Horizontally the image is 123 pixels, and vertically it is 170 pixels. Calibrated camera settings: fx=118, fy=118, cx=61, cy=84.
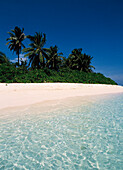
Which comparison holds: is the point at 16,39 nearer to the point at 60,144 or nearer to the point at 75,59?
the point at 75,59

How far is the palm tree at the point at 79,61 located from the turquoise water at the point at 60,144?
27.5 m

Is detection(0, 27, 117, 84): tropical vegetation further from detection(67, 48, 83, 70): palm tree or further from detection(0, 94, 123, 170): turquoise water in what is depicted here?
detection(0, 94, 123, 170): turquoise water

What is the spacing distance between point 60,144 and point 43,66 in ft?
86.4

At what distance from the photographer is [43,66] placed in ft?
93.0

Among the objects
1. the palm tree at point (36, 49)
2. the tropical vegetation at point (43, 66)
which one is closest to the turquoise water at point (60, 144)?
the tropical vegetation at point (43, 66)

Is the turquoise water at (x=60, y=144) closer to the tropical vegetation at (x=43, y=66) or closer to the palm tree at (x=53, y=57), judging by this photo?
the tropical vegetation at (x=43, y=66)

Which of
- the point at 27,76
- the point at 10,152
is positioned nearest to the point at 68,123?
the point at 10,152

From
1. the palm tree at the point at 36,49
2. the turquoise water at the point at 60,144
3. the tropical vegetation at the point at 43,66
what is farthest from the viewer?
the palm tree at the point at 36,49

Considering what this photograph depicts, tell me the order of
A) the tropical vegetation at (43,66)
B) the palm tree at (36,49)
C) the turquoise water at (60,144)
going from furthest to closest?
1. the palm tree at (36,49)
2. the tropical vegetation at (43,66)
3. the turquoise water at (60,144)

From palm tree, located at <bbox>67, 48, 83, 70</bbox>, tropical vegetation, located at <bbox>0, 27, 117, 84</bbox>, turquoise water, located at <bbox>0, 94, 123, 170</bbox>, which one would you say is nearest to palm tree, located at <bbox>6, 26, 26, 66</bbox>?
tropical vegetation, located at <bbox>0, 27, 117, 84</bbox>

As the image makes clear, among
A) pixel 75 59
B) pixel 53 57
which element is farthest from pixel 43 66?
pixel 75 59

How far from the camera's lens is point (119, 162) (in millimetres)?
2391

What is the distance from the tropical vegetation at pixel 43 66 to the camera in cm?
1593

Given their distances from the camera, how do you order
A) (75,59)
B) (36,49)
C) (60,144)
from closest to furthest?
(60,144)
(36,49)
(75,59)
